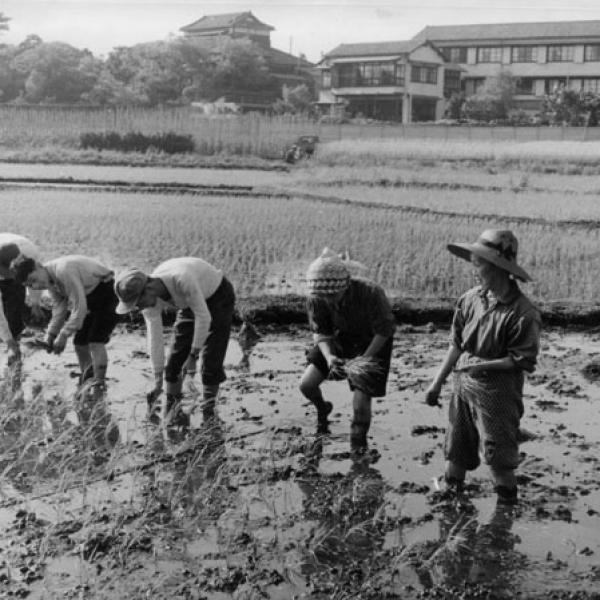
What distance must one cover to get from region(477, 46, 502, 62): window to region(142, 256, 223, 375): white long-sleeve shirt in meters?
40.5

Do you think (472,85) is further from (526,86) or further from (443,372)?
(443,372)

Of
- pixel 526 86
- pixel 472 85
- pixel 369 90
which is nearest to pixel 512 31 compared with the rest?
pixel 526 86

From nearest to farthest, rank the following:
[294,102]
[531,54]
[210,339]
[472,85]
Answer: [210,339]
[294,102]
[531,54]
[472,85]

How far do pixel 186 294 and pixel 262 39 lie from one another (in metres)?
37.3

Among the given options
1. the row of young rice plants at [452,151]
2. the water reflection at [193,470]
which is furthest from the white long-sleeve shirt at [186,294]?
the row of young rice plants at [452,151]

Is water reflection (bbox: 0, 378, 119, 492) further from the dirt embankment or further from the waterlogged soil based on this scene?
the dirt embankment

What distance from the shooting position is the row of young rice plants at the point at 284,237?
9508 mm

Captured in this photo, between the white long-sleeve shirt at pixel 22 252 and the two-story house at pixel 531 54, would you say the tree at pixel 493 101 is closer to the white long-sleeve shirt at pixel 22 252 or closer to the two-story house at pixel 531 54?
the two-story house at pixel 531 54

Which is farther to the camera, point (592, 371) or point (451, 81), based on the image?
point (451, 81)

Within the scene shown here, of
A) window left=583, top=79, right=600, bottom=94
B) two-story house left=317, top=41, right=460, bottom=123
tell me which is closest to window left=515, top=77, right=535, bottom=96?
window left=583, top=79, right=600, bottom=94

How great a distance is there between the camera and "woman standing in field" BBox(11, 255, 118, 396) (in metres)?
5.32

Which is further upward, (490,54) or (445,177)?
(490,54)

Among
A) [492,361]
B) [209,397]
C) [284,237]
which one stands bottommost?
[209,397]

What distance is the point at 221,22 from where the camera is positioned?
40.8m
